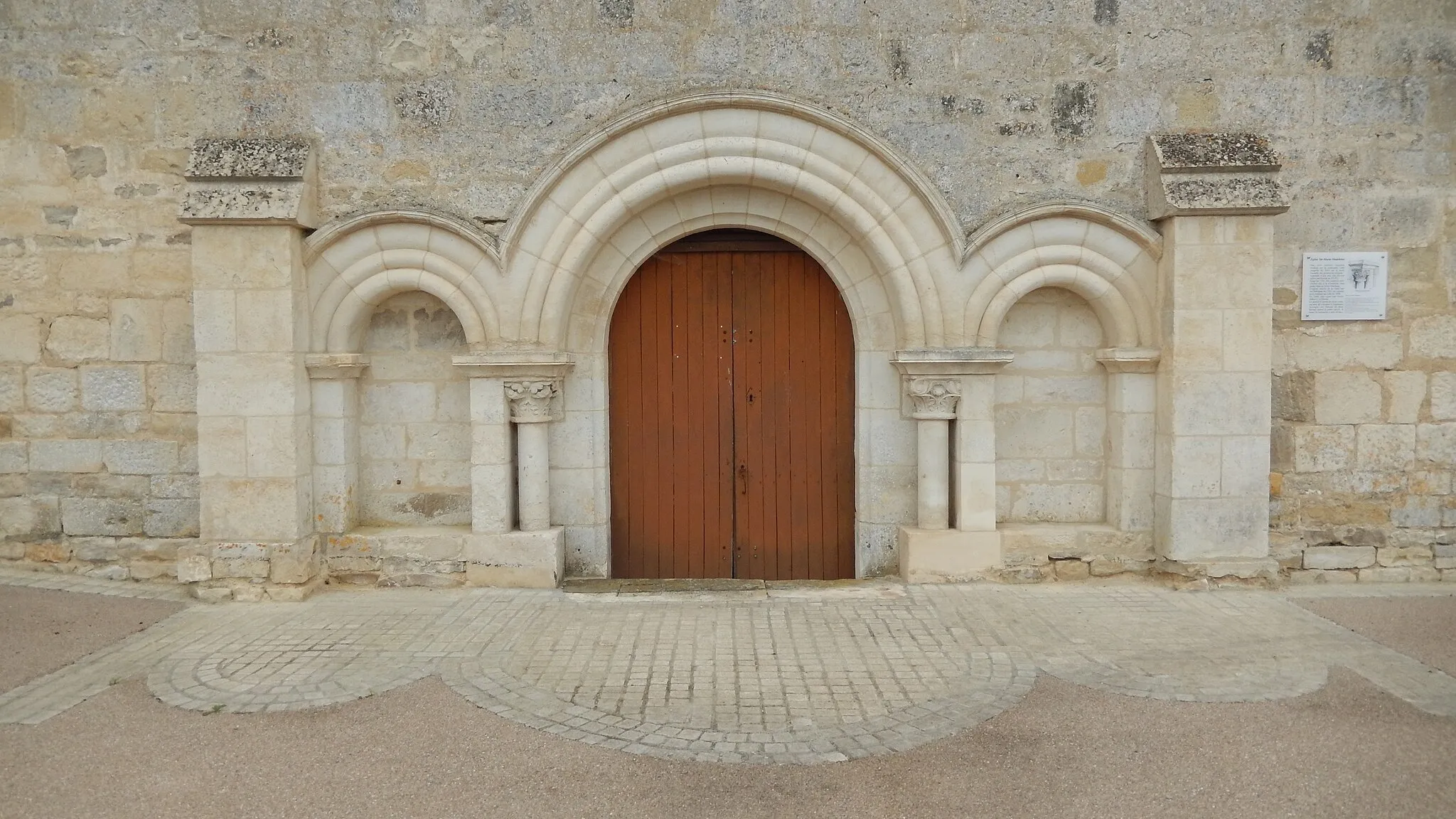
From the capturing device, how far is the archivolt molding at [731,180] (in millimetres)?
5445

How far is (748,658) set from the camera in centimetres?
438

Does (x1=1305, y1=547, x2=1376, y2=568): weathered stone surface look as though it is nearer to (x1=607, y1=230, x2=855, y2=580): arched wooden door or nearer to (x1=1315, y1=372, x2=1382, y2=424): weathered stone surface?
(x1=1315, y1=372, x2=1382, y2=424): weathered stone surface

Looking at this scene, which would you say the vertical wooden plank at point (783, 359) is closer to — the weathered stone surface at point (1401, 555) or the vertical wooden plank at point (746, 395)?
the vertical wooden plank at point (746, 395)

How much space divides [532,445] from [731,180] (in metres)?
2.15

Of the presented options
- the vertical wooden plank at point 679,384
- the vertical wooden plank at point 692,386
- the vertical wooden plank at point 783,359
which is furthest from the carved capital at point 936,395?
the vertical wooden plank at point 679,384

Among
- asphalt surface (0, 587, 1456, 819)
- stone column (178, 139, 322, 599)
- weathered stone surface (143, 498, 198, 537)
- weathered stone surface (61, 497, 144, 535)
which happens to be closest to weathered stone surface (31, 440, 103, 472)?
weathered stone surface (61, 497, 144, 535)

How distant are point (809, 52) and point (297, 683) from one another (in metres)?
4.59

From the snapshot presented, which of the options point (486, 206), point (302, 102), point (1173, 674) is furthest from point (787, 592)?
point (302, 102)

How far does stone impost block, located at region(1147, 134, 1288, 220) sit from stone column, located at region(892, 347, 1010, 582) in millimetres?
1459

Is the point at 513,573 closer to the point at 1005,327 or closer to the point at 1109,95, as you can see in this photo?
the point at 1005,327

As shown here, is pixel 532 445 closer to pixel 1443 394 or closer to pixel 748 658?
pixel 748 658

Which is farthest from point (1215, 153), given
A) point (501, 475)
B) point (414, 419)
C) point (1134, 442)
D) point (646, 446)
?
point (414, 419)

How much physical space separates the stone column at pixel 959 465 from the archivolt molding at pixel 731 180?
33 centimetres

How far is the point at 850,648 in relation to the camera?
4.50 m
